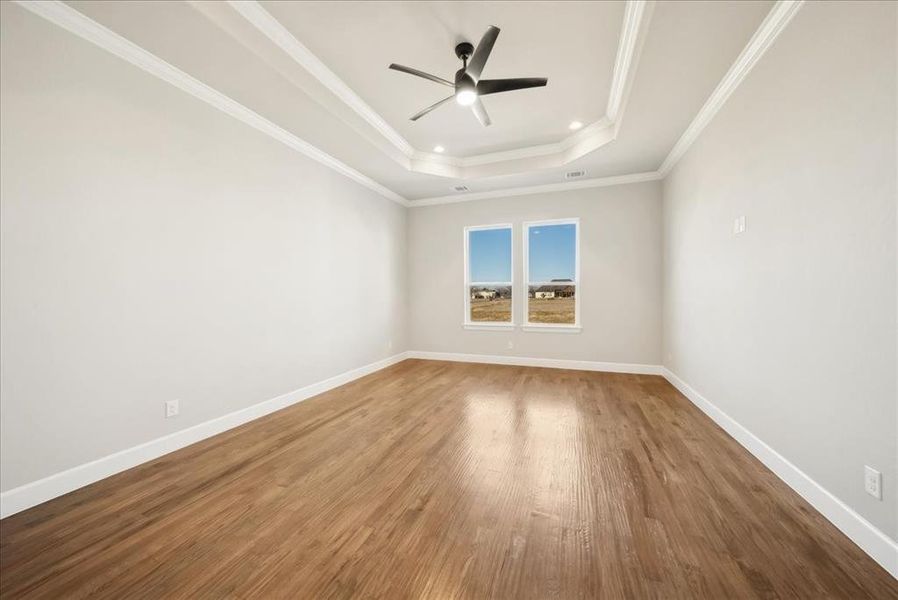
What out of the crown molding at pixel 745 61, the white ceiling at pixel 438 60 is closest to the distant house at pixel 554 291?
the white ceiling at pixel 438 60

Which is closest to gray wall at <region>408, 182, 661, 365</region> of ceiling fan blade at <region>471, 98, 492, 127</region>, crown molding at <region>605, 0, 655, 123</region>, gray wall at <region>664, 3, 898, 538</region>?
crown molding at <region>605, 0, 655, 123</region>

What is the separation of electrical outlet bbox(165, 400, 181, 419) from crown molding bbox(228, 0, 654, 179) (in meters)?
2.73

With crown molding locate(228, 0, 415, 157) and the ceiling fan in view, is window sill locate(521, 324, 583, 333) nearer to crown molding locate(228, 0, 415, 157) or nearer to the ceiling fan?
crown molding locate(228, 0, 415, 157)

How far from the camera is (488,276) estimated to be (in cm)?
578

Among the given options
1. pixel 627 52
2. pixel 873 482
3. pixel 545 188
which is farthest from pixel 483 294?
pixel 873 482

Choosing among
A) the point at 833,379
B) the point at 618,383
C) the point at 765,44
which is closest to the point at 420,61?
the point at 765,44

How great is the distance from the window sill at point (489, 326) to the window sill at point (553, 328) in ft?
0.80

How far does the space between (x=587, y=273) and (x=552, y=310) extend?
2.56 feet

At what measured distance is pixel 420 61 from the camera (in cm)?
277

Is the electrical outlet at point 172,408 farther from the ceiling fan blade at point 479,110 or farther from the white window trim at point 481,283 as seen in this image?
the white window trim at point 481,283

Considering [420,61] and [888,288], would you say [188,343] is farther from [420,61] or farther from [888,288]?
[888,288]

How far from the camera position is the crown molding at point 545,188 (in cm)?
479

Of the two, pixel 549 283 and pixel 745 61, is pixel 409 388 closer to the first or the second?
pixel 549 283

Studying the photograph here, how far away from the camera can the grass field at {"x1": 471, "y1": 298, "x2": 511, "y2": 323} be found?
565 cm
